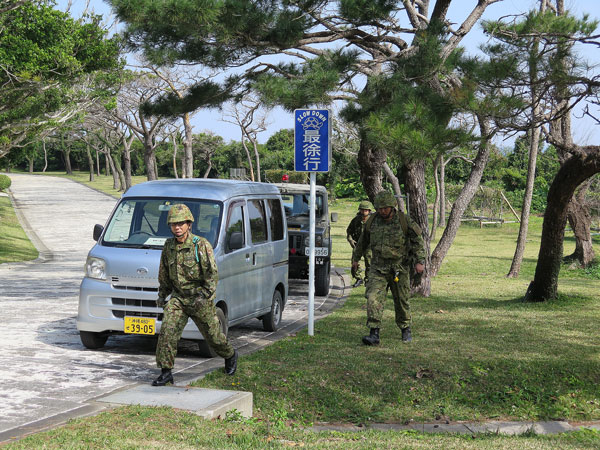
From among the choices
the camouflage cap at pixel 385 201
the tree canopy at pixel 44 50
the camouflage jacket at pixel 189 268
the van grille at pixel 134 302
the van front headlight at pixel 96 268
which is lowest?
the van grille at pixel 134 302

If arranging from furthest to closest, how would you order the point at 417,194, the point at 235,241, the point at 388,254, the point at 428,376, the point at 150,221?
the point at 417,194, the point at 150,221, the point at 388,254, the point at 235,241, the point at 428,376

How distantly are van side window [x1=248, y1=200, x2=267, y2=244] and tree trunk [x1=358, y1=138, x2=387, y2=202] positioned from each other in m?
4.15

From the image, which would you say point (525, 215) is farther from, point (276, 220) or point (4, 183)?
point (4, 183)

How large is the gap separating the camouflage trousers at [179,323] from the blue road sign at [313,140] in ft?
11.0

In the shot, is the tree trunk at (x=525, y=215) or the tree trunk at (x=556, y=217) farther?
the tree trunk at (x=525, y=215)

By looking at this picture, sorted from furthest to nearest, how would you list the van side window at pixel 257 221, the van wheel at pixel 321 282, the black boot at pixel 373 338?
the van wheel at pixel 321 282
the van side window at pixel 257 221
the black boot at pixel 373 338

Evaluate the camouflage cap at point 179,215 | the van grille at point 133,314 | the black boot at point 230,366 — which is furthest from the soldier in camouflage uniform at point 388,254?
the camouflage cap at point 179,215

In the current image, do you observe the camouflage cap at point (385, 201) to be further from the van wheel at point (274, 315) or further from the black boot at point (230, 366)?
the black boot at point (230, 366)

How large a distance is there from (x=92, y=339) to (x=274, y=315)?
283 cm

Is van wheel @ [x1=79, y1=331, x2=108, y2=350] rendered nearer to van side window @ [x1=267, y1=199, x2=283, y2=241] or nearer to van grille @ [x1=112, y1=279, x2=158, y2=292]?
van grille @ [x1=112, y1=279, x2=158, y2=292]

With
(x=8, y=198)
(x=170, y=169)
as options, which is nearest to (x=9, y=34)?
(x=8, y=198)

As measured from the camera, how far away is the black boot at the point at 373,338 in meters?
9.28

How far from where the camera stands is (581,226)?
21.5 m

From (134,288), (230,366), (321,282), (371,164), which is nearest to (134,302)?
(134,288)
